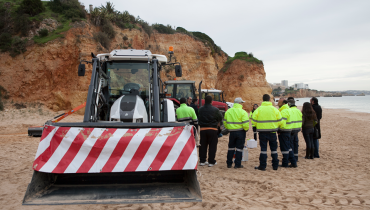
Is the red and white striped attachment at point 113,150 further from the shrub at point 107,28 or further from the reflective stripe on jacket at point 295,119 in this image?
the shrub at point 107,28

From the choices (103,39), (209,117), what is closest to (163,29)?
(103,39)

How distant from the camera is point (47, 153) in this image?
339 cm

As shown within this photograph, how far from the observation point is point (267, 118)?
20.4 ft

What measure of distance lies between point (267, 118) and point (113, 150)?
4211 mm

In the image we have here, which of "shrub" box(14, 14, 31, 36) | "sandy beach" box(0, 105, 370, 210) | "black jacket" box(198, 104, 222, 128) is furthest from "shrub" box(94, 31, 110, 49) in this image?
"black jacket" box(198, 104, 222, 128)

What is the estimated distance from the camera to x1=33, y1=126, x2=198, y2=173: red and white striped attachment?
3410mm

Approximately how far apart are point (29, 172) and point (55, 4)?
72.0 feet

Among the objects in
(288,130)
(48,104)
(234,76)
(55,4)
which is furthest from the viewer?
(234,76)

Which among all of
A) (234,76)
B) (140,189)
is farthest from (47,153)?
(234,76)

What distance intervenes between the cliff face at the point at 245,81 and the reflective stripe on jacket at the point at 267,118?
25.4m

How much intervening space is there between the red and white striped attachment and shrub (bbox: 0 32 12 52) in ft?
66.1

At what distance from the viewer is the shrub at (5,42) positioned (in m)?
18.9

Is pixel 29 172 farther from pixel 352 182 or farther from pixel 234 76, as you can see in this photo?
pixel 234 76

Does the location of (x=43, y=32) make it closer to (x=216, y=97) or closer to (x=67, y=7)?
(x=67, y=7)
